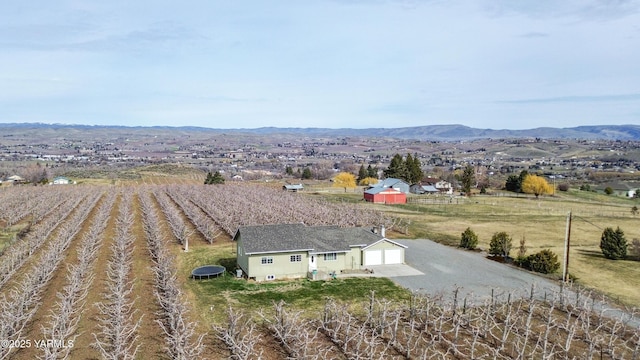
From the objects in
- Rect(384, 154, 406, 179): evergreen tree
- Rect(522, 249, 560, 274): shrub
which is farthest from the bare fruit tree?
Rect(384, 154, 406, 179): evergreen tree

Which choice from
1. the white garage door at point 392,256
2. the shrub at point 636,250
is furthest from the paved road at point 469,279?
the shrub at point 636,250

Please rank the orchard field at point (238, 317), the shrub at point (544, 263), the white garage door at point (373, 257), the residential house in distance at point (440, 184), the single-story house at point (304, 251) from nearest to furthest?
the orchard field at point (238, 317)
the single-story house at point (304, 251)
the shrub at point (544, 263)
the white garage door at point (373, 257)
the residential house in distance at point (440, 184)

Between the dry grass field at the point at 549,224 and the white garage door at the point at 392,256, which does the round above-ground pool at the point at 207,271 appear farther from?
the dry grass field at the point at 549,224

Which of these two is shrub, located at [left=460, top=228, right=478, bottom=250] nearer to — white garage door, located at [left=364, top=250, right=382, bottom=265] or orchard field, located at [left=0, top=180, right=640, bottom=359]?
white garage door, located at [left=364, top=250, right=382, bottom=265]

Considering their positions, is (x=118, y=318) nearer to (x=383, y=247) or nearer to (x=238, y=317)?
(x=238, y=317)

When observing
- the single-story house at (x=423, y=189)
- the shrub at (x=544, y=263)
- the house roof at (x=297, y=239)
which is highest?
the house roof at (x=297, y=239)

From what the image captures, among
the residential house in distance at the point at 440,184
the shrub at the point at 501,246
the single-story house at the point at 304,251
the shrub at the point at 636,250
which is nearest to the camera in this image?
the single-story house at the point at 304,251

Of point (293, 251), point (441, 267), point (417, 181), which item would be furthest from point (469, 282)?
point (417, 181)
